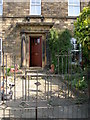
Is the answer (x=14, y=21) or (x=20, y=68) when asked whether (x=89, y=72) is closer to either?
(x=20, y=68)

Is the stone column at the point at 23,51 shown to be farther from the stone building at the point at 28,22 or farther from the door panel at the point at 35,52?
the door panel at the point at 35,52

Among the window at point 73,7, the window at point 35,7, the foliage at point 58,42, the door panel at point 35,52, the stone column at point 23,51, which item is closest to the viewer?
the foliage at point 58,42

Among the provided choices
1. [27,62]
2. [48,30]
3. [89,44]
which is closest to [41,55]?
[27,62]

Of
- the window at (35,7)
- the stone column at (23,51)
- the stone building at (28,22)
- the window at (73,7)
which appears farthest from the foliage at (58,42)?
the window at (35,7)

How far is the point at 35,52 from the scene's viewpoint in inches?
465

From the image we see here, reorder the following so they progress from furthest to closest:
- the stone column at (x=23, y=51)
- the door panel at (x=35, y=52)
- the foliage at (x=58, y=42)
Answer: the door panel at (x=35, y=52) → the stone column at (x=23, y=51) → the foliage at (x=58, y=42)

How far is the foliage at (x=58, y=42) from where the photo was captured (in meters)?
10.4

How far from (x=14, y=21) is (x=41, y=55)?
3008 millimetres

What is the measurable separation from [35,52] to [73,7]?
4.24 metres

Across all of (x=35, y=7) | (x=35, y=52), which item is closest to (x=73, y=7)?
(x=35, y=7)

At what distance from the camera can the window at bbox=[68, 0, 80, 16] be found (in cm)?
1153

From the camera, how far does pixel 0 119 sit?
3.54 metres

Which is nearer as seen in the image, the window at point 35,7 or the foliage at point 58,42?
the foliage at point 58,42

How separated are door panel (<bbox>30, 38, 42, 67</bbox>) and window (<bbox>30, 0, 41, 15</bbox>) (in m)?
1.89
